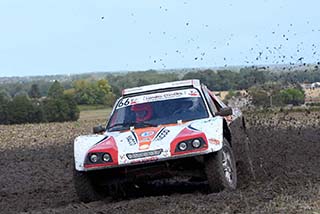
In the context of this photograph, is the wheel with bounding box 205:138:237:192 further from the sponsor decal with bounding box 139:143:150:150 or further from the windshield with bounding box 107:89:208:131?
the windshield with bounding box 107:89:208:131

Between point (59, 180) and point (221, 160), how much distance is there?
4.31m

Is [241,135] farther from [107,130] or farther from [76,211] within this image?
[76,211]

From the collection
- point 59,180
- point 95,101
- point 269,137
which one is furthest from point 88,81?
point 59,180

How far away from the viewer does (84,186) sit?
336 inches

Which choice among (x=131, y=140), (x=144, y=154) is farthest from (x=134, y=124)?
(x=144, y=154)

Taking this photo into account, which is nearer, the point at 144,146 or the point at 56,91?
the point at 144,146

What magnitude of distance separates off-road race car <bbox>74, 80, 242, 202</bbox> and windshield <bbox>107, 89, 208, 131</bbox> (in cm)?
1

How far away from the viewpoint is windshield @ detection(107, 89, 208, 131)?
9406 mm

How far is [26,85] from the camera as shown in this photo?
50.9m

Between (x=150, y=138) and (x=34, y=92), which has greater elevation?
(x=150, y=138)

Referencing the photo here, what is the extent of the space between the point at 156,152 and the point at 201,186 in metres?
1.74

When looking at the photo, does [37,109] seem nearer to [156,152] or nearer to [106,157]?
[106,157]

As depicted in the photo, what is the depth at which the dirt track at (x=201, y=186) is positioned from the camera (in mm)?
7170

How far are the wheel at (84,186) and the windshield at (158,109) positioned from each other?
1050mm
